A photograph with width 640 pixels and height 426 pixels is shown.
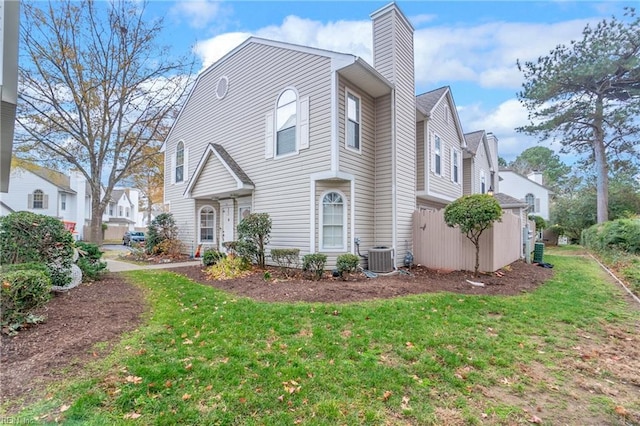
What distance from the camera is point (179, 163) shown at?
14.9 metres

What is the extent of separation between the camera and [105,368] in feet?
10.8

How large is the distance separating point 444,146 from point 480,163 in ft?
20.8

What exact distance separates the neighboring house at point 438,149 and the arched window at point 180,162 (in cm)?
1090

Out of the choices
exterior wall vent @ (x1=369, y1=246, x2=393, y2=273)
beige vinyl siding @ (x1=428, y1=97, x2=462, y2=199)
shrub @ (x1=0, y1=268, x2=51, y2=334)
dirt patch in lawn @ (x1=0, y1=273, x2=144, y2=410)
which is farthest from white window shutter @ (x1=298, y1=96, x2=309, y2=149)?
shrub @ (x1=0, y1=268, x2=51, y2=334)

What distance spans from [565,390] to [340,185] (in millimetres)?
6774

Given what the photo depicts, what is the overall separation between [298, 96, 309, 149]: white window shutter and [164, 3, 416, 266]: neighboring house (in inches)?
1.2

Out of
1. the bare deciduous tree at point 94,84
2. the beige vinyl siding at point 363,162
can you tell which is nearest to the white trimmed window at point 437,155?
the beige vinyl siding at point 363,162

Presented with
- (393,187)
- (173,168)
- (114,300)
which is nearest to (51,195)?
→ (173,168)

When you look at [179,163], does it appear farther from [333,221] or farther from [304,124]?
[333,221]

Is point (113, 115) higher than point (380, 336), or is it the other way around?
point (113, 115)

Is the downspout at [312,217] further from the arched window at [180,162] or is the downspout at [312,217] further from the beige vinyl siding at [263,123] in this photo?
the arched window at [180,162]

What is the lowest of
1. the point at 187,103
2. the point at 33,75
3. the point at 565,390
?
the point at 565,390

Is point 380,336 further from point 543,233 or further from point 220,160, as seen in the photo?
point 543,233

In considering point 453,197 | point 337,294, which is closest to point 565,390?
point 337,294
